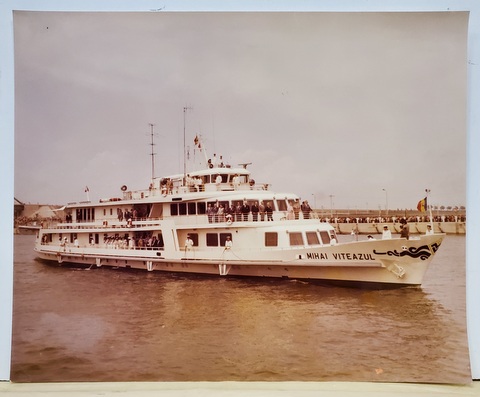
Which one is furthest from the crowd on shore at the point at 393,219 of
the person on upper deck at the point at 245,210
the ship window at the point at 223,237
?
the ship window at the point at 223,237

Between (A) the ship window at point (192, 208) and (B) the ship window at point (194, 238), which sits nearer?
(B) the ship window at point (194, 238)

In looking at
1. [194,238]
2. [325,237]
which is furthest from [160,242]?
[325,237]

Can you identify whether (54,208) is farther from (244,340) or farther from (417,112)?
(417,112)

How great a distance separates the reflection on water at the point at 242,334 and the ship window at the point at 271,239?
749 millimetres

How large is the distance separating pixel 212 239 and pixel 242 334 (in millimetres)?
1309

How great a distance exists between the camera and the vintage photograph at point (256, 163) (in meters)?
4.30

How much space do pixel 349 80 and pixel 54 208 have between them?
303 centimetres

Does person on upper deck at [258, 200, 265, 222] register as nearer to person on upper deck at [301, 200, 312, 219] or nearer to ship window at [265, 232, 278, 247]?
ship window at [265, 232, 278, 247]

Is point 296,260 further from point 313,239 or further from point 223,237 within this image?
point 223,237

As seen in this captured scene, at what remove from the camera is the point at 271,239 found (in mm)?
5301

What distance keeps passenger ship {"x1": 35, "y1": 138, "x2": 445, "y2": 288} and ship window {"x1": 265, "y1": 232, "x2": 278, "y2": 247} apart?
0.03 ft

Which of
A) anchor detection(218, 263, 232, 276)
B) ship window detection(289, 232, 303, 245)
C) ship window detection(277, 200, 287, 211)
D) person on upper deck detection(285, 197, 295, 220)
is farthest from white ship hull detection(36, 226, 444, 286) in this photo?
ship window detection(277, 200, 287, 211)

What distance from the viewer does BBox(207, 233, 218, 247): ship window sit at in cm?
536

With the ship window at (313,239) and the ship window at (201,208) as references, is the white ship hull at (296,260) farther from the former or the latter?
the ship window at (201,208)
